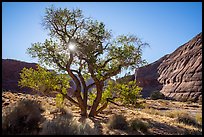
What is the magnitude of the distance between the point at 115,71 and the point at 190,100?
Answer: 140 ft

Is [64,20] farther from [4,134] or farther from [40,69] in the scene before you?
[4,134]

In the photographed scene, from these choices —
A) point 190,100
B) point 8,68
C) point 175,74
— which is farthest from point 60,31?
point 8,68

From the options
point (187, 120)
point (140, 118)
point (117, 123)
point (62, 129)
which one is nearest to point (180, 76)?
point (187, 120)

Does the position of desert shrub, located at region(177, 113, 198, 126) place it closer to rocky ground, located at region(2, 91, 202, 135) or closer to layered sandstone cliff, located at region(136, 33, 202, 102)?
rocky ground, located at region(2, 91, 202, 135)

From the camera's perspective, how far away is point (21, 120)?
8625mm

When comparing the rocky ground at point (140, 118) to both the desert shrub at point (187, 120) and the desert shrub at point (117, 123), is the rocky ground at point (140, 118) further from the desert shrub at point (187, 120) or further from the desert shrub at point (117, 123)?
the desert shrub at point (187, 120)

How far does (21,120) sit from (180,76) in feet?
201

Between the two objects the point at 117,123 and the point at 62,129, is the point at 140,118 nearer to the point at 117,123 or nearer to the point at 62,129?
the point at 117,123

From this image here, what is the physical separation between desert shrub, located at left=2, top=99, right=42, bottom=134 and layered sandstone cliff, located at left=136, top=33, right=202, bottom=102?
47.7 meters

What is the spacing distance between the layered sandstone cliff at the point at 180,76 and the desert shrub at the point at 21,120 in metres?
47.7

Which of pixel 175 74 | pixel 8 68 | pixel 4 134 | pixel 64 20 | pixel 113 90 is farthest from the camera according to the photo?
pixel 8 68

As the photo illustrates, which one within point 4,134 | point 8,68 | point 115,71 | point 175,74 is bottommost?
point 4,134

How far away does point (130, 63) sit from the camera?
15727 millimetres

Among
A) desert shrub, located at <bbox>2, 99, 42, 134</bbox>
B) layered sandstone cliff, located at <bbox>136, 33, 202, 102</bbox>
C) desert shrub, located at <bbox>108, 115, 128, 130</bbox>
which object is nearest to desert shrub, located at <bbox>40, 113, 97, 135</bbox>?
desert shrub, located at <bbox>2, 99, 42, 134</bbox>
